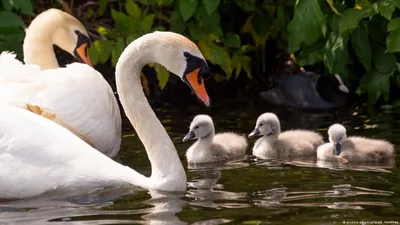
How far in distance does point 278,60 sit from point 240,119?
2047 millimetres

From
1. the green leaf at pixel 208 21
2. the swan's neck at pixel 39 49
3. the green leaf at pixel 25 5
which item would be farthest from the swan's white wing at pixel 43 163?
the green leaf at pixel 208 21

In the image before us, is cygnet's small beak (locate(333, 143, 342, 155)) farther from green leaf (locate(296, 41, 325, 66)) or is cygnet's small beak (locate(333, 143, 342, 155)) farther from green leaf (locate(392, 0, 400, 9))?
green leaf (locate(296, 41, 325, 66))

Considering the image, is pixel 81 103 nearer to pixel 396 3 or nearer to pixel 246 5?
pixel 396 3

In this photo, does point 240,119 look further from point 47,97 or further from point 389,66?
point 47,97

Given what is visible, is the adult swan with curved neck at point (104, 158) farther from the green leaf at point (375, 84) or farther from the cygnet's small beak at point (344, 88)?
the cygnet's small beak at point (344, 88)

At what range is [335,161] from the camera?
303 inches

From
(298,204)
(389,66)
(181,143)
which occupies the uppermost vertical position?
(389,66)

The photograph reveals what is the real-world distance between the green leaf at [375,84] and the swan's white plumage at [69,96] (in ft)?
9.23

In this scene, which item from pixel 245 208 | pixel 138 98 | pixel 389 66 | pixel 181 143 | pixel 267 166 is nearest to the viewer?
pixel 245 208

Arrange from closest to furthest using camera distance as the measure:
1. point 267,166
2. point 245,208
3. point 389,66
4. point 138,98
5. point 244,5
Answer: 1. point 245,208
2. point 138,98
3. point 267,166
4. point 389,66
5. point 244,5

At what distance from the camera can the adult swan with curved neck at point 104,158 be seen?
21.2 feet

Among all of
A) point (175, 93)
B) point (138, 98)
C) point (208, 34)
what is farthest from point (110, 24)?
point (138, 98)

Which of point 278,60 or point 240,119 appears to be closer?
point 240,119

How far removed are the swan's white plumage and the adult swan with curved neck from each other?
2.88 feet
